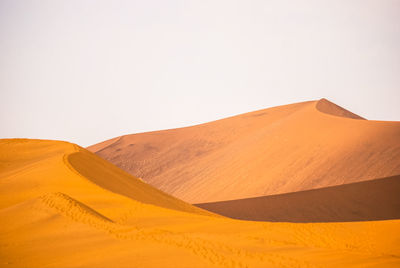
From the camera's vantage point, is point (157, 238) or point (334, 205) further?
point (334, 205)

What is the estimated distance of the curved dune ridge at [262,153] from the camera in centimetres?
2281

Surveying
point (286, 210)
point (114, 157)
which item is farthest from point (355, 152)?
point (114, 157)

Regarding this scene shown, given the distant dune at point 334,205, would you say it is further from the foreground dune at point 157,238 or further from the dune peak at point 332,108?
the dune peak at point 332,108

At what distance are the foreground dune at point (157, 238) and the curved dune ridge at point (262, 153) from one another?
13.5 meters

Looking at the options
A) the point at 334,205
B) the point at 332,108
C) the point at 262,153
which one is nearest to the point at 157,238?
the point at 334,205

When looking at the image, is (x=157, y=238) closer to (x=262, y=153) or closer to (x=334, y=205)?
(x=334, y=205)

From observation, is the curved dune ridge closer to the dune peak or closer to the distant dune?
the dune peak

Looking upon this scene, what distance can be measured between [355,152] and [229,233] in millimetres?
17493

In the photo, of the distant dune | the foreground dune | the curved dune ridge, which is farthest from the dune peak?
the foreground dune

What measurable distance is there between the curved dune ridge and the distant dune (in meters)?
0.67

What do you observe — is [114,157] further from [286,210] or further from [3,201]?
[3,201]

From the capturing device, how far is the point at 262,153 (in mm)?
29812

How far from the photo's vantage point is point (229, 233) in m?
8.38

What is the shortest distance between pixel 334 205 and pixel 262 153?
10225mm
